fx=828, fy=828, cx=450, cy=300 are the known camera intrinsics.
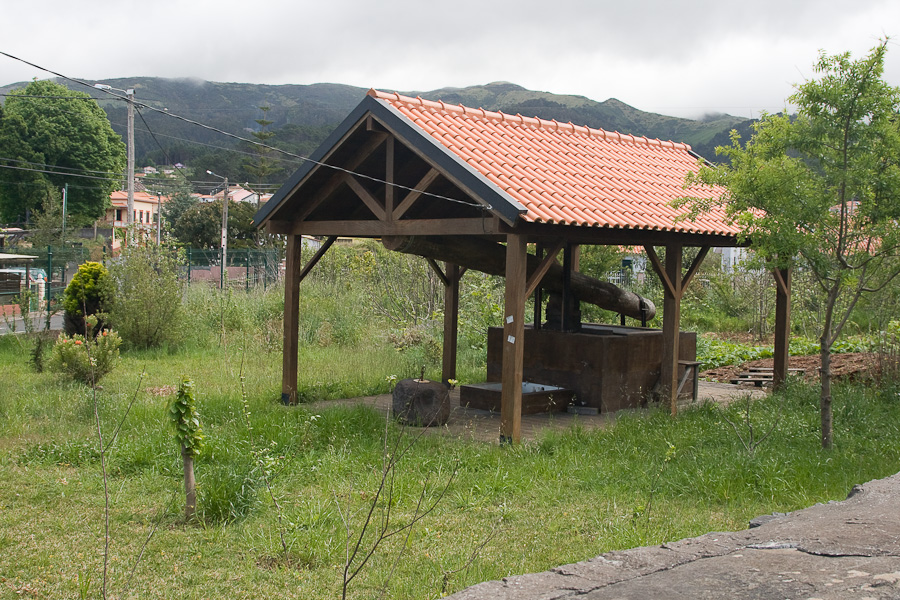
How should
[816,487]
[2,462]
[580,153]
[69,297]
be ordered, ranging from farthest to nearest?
[69,297], [580,153], [2,462], [816,487]

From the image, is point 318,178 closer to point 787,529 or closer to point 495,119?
point 495,119

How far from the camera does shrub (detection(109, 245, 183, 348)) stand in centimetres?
1591

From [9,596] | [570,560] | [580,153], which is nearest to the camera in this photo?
[9,596]

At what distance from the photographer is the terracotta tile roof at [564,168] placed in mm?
8953

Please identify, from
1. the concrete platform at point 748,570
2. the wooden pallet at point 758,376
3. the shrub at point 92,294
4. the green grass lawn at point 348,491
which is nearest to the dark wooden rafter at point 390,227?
the green grass lawn at point 348,491

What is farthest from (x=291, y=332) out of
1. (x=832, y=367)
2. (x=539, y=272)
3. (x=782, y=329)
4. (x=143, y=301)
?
(x=832, y=367)

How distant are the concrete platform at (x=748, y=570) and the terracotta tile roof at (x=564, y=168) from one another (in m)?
4.23

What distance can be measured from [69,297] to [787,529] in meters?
13.9

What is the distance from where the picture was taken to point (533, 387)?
1191cm

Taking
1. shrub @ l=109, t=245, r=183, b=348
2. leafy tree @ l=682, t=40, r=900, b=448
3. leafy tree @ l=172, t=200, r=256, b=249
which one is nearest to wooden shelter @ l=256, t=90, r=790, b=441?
leafy tree @ l=682, t=40, r=900, b=448

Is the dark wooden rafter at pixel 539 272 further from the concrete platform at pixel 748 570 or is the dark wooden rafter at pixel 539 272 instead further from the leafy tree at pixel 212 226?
the leafy tree at pixel 212 226

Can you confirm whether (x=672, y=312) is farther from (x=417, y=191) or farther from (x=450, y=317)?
(x=417, y=191)

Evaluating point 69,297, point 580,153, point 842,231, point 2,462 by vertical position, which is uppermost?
point 580,153

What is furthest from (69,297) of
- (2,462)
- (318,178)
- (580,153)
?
(580,153)
